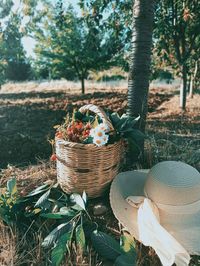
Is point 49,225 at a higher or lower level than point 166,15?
lower

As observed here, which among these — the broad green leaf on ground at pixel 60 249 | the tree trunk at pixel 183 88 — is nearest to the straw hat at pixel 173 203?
the broad green leaf on ground at pixel 60 249

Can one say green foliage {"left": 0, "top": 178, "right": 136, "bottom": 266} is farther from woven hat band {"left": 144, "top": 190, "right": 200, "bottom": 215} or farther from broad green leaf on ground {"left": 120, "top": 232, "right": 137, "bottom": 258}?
woven hat band {"left": 144, "top": 190, "right": 200, "bottom": 215}

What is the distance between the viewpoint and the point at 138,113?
281 cm

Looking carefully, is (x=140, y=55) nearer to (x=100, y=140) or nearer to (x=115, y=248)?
(x=100, y=140)

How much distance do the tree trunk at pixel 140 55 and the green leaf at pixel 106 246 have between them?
3.62 feet

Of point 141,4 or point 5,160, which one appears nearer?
point 141,4

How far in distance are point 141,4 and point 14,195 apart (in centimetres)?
170

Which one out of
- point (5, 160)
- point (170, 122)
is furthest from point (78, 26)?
point (5, 160)

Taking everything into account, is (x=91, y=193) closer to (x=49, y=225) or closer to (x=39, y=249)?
(x=49, y=225)

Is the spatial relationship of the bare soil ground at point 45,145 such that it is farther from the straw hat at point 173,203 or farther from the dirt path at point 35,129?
the straw hat at point 173,203

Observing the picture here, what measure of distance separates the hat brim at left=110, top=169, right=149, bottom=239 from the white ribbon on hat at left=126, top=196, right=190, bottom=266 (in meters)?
0.09

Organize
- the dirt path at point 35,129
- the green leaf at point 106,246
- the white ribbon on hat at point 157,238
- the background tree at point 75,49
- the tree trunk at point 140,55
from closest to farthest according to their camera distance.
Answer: the white ribbon on hat at point 157,238
the green leaf at point 106,246
the tree trunk at point 140,55
the dirt path at point 35,129
the background tree at point 75,49

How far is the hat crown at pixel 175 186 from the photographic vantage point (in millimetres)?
1937

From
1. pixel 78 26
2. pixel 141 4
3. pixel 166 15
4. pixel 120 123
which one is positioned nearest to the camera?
pixel 120 123
